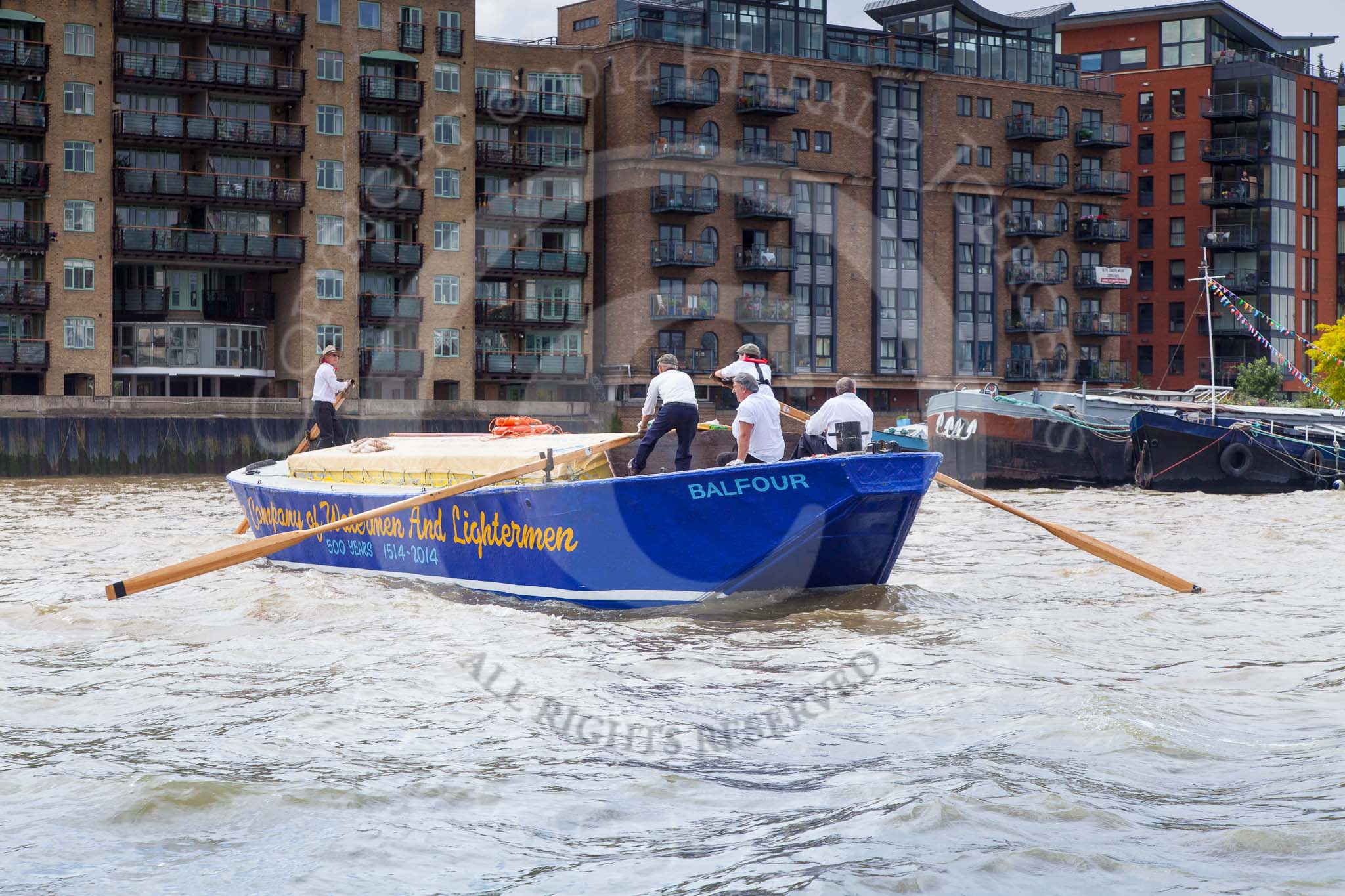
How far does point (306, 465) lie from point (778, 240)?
51.3 meters

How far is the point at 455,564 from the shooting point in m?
13.2

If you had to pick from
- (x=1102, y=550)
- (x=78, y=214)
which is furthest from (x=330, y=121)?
(x=1102, y=550)

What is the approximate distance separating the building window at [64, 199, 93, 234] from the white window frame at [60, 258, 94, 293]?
1.07 metres

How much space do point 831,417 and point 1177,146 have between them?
231 feet

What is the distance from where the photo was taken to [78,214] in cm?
5200

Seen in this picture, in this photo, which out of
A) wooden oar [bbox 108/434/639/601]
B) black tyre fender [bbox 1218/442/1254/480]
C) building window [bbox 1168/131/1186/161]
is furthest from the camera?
Answer: building window [bbox 1168/131/1186/161]

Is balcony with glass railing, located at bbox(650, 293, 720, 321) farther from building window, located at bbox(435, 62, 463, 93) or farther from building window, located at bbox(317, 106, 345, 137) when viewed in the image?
building window, located at bbox(317, 106, 345, 137)

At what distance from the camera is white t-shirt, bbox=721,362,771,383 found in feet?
42.6

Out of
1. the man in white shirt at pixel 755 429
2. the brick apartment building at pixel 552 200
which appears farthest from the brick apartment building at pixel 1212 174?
the man in white shirt at pixel 755 429

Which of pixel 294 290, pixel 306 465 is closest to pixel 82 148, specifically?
pixel 294 290

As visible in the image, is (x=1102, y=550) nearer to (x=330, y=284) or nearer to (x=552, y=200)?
(x=330, y=284)

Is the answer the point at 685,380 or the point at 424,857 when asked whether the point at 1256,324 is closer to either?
the point at 685,380

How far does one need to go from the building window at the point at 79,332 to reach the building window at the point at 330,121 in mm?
11313

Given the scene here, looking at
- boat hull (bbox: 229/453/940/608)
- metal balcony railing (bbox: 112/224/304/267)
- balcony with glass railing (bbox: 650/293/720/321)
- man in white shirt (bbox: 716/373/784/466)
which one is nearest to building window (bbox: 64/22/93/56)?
metal balcony railing (bbox: 112/224/304/267)
